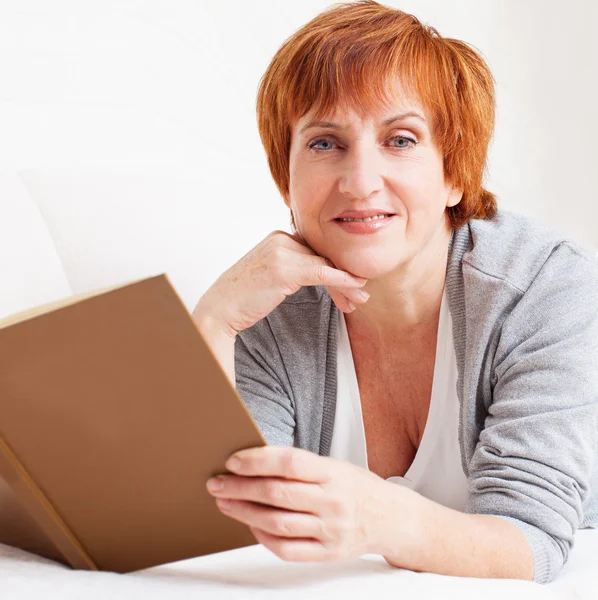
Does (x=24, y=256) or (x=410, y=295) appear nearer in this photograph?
(x=410, y=295)

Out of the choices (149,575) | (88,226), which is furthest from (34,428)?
(88,226)

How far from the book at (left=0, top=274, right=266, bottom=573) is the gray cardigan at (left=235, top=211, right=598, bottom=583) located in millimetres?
441

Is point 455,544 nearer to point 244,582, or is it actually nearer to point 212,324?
point 244,582

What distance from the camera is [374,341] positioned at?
1.74 meters

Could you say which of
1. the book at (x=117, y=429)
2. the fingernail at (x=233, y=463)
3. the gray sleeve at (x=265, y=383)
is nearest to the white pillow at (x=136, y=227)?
the gray sleeve at (x=265, y=383)

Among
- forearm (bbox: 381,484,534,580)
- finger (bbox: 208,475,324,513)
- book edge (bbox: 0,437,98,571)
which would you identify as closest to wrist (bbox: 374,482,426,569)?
forearm (bbox: 381,484,534,580)

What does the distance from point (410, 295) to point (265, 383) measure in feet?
1.04

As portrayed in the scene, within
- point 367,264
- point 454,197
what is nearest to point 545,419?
point 367,264

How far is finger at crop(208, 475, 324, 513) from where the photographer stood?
0.96 m

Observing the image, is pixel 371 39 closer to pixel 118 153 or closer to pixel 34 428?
pixel 34 428

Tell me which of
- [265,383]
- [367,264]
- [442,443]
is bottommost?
[442,443]

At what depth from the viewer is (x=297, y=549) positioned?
0.99 metres

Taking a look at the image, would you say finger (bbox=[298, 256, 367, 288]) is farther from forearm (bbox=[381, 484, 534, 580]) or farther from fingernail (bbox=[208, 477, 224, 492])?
fingernail (bbox=[208, 477, 224, 492])

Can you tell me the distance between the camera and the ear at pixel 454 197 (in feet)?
5.32
